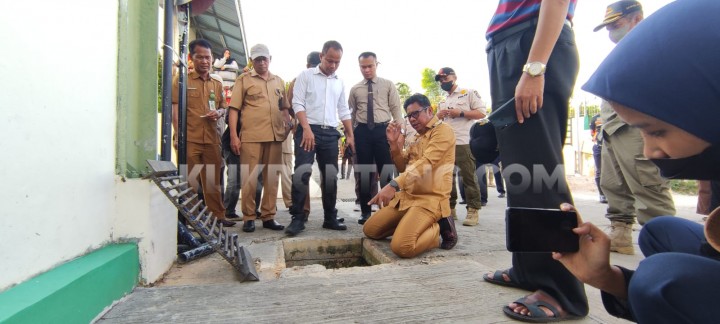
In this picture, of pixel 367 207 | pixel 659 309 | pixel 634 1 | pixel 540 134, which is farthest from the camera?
pixel 367 207

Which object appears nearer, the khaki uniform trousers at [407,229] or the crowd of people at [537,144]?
the crowd of people at [537,144]

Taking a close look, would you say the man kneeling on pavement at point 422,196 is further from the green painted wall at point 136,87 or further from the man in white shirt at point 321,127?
the green painted wall at point 136,87

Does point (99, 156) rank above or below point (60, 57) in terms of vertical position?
below

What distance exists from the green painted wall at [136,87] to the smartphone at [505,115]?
1.64m

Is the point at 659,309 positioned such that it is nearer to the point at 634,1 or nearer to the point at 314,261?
the point at 314,261

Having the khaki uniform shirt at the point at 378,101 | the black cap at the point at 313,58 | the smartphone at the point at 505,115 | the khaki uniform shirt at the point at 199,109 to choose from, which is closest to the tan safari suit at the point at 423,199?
the khaki uniform shirt at the point at 378,101

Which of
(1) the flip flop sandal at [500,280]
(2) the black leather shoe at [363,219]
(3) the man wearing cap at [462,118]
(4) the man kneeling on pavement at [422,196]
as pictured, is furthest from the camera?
(3) the man wearing cap at [462,118]

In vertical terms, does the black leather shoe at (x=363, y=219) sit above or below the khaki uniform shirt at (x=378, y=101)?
below

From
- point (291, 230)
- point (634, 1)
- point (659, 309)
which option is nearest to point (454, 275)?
point (659, 309)

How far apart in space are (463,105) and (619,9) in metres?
1.87

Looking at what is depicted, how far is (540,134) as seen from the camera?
144cm

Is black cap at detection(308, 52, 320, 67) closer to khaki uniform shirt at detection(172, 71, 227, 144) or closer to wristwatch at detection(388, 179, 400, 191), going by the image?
khaki uniform shirt at detection(172, 71, 227, 144)

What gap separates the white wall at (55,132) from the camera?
3.42 ft

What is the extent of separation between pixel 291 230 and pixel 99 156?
168 centimetres
